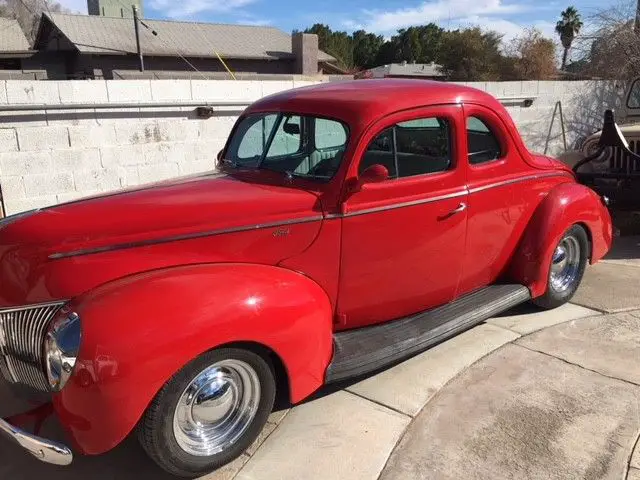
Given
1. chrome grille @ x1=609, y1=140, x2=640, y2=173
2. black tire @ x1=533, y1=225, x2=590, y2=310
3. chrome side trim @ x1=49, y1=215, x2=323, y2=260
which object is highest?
chrome side trim @ x1=49, y1=215, x2=323, y2=260

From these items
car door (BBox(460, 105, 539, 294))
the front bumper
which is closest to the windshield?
car door (BBox(460, 105, 539, 294))

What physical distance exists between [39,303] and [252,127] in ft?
6.23

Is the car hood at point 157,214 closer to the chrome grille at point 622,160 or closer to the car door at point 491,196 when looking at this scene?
the car door at point 491,196

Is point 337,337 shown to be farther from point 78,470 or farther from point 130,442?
point 78,470

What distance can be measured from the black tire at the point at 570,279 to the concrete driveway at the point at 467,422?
0.40 meters

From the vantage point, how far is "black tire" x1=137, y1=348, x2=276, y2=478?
2510mm

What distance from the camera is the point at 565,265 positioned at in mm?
4812

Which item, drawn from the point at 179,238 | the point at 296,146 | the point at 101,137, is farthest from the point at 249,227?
the point at 101,137

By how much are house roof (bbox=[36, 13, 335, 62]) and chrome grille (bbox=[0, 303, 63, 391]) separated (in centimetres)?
3289

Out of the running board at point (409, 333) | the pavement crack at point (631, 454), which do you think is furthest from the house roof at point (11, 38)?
the pavement crack at point (631, 454)

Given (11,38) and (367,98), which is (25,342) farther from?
(11,38)

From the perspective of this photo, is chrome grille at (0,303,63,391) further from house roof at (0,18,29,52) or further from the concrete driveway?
house roof at (0,18,29,52)

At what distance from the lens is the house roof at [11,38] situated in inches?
1234

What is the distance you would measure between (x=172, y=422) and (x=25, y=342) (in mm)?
754
